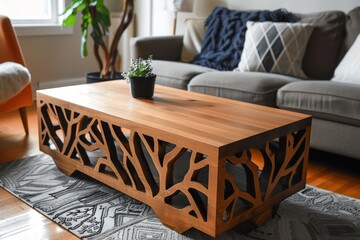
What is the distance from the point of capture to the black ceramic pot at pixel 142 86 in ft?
6.73

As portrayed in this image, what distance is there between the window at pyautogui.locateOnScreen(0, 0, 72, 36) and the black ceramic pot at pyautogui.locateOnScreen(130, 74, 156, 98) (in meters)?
1.99

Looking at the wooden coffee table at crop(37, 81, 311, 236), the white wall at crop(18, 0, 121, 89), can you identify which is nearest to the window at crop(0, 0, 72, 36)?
the white wall at crop(18, 0, 121, 89)

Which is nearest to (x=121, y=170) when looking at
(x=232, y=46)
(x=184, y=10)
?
(x=232, y=46)

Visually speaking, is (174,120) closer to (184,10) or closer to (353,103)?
→ (353,103)

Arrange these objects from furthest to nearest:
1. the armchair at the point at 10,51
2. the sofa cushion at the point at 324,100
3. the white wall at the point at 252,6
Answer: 1. the white wall at the point at 252,6
2. the armchair at the point at 10,51
3. the sofa cushion at the point at 324,100

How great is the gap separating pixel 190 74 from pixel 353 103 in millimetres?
1050

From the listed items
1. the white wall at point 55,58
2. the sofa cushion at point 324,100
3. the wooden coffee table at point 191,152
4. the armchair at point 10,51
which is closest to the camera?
the wooden coffee table at point 191,152

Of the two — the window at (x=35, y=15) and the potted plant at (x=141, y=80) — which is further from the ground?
the window at (x=35, y=15)

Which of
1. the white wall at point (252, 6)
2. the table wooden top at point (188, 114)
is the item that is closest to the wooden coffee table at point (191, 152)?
the table wooden top at point (188, 114)

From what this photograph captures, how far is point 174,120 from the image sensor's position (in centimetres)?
171

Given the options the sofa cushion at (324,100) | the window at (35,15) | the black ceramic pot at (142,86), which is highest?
the window at (35,15)

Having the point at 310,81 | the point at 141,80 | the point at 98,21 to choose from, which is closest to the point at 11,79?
the point at 141,80

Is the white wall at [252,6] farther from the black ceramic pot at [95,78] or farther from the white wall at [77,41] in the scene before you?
the black ceramic pot at [95,78]

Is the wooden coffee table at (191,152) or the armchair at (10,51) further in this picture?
the armchair at (10,51)
